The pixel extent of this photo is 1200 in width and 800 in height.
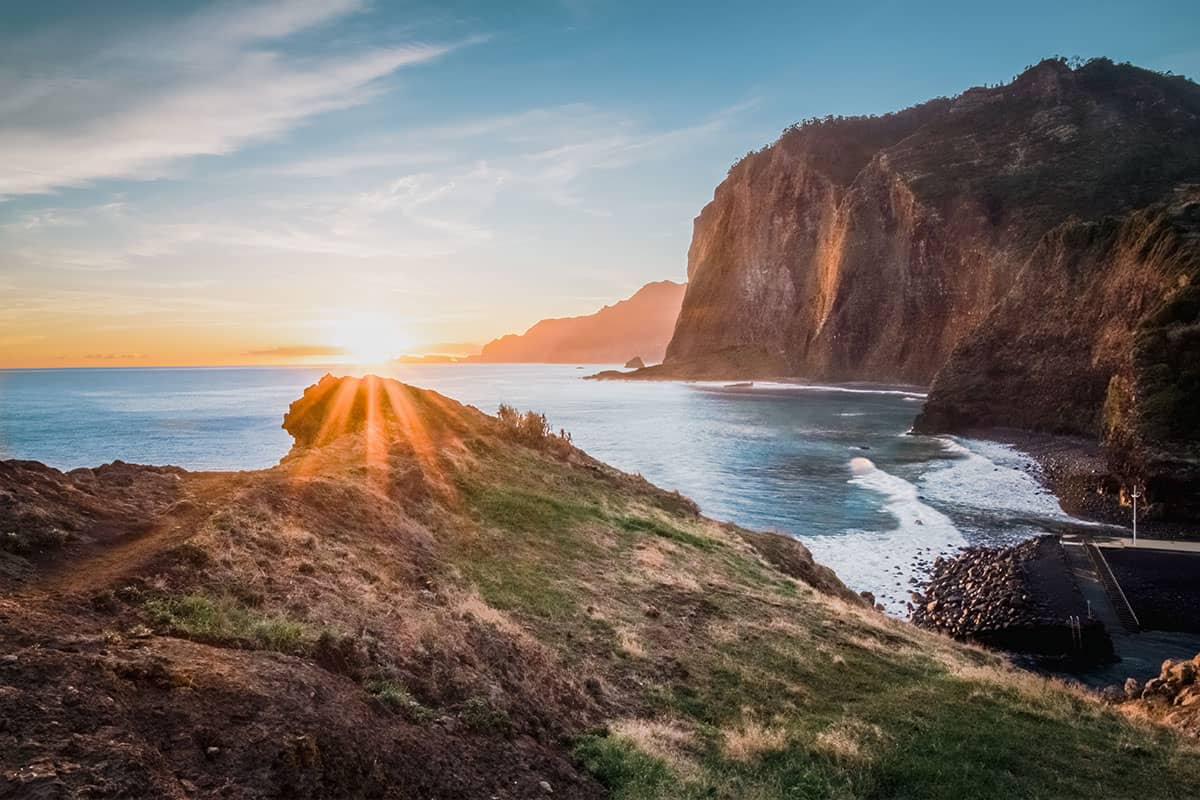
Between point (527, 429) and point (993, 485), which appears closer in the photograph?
point (527, 429)

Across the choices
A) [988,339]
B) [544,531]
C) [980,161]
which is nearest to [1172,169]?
[980,161]

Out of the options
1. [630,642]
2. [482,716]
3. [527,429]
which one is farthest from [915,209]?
[482,716]

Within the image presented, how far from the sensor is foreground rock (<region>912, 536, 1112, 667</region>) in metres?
18.6

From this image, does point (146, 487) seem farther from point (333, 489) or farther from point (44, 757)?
point (44, 757)

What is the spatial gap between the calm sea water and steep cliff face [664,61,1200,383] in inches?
919

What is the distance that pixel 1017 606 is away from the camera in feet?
67.9

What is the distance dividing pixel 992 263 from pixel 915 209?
69.5ft

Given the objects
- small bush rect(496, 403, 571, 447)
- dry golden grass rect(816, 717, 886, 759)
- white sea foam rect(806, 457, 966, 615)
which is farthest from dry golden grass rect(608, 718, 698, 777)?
white sea foam rect(806, 457, 966, 615)

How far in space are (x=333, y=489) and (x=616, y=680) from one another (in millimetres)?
6151

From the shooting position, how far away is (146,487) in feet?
33.7

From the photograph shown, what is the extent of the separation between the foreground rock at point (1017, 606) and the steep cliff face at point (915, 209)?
48.7 metres

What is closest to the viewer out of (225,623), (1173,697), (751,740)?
(225,623)

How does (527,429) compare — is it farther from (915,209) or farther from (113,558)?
(915,209)

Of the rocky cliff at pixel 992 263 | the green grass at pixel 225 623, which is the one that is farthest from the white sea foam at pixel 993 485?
the green grass at pixel 225 623
